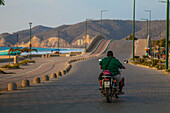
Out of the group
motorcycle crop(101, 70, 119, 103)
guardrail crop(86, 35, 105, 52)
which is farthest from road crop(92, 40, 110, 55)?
motorcycle crop(101, 70, 119, 103)

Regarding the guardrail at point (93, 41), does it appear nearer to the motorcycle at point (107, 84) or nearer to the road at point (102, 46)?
the road at point (102, 46)

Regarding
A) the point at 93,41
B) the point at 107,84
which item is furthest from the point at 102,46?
the point at 107,84

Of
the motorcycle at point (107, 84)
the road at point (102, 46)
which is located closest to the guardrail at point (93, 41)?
the road at point (102, 46)

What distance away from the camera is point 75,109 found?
10055mm

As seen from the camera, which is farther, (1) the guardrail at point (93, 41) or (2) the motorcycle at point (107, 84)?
(1) the guardrail at point (93, 41)

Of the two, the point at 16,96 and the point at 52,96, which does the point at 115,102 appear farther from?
the point at 16,96

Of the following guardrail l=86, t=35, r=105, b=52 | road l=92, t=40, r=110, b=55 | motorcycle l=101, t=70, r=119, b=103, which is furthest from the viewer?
guardrail l=86, t=35, r=105, b=52

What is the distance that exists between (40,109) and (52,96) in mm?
2978

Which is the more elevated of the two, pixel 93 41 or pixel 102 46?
pixel 93 41

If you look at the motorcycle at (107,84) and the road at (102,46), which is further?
the road at (102,46)

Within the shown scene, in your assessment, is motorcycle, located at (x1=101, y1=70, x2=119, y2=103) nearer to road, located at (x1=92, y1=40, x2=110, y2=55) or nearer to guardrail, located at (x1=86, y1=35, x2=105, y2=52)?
road, located at (x1=92, y1=40, x2=110, y2=55)

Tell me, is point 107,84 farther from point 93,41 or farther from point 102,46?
point 93,41

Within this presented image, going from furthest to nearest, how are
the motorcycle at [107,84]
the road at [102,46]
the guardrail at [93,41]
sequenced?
the guardrail at [93,41] → the road at [102,46] → the motorcycle at [107,84]

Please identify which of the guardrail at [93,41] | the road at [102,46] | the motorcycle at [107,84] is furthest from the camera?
the guardrail at [93,41]
